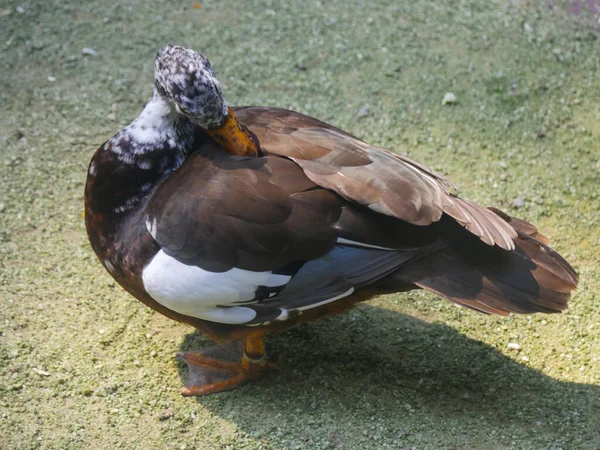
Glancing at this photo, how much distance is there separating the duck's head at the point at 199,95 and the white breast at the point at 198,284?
0.51 metres

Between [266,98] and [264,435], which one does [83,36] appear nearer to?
[266,98]

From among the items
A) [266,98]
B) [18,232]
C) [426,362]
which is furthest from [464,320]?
[18,232]

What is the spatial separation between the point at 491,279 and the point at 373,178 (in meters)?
0.65

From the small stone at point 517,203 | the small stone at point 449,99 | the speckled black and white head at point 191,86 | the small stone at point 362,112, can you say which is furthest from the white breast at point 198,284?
the small stone at point 449,99

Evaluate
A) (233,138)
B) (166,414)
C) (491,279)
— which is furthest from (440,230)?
(166,414)

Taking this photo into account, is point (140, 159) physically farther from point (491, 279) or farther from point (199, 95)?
point (491, 279)

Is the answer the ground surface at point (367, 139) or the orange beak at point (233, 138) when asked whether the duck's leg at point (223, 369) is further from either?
the orange beak at point (233, 138)

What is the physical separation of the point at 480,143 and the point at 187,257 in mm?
2340

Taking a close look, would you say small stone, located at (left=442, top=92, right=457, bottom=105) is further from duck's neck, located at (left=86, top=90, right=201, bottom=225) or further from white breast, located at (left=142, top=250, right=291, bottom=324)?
white breast, located at (left=142, top=250, right=291, bottom=324)

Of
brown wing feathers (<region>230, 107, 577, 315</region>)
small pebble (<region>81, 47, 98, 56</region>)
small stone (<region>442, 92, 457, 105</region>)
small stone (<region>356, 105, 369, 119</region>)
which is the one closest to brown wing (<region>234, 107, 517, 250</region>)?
brown wing feathers (<region>230, 107, 577, 315</region>)

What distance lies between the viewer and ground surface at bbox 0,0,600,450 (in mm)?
3199

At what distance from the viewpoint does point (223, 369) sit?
11.6 feet

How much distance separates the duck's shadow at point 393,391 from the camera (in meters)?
3.17

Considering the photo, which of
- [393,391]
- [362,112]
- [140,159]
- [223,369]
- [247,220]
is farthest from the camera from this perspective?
[362,112]
